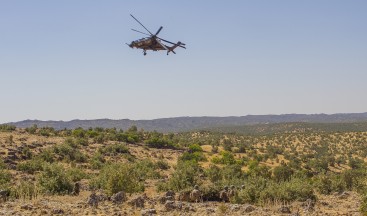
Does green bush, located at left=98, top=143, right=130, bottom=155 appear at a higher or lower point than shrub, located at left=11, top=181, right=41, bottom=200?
lower

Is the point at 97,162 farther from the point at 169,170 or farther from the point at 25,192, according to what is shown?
the point at 25,192

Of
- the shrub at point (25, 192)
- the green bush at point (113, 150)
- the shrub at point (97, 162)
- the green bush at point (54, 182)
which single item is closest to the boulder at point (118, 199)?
the shrub at point (25, 192)

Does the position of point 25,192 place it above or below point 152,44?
below

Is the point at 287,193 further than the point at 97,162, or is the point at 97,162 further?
the point at 97,162

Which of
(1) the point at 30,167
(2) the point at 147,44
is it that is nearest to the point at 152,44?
(2) the point at 147,44

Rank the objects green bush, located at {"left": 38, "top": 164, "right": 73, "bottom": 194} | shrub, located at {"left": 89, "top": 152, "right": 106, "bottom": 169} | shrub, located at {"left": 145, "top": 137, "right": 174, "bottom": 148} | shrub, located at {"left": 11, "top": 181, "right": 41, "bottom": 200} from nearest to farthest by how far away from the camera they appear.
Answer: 1. shrub, located at {"left": 11, "top": 181, "right": 41, "bottom": 200}
2. green bush, located at {"left": 38, "top": 164, "right": 73, "bottom": 194}
3. shrub, located at {"left": 89, "top": 152, "right": 106, "bottom": 169}
4. shrub, located at {"left": 145, "top": 137, "right": 174, "bottom": 148}

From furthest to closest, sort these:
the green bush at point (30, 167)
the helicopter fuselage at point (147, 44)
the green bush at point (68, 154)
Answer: the green bush at point (68, 154) < the green bush at point (30, 167) < the helicopter fuselage at point (147, 44)

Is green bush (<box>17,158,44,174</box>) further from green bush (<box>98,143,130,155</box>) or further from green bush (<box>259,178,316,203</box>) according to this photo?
green bush (<box>259,178,316,203</box>)

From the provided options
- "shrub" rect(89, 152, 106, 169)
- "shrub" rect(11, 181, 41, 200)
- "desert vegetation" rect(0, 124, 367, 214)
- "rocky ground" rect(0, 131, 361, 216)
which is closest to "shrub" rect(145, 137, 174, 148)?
"desert vegetation" rect(0, 124, 367, 214)

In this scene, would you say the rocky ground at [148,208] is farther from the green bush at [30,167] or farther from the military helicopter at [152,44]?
the green bush at [30,167]

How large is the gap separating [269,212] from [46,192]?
947 cm

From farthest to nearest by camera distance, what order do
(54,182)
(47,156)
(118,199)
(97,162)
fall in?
1. (47,156)
2. (97,162)
3. (54,182)
4. (118,199)

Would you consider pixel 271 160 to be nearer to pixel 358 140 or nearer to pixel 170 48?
pixel 358 140

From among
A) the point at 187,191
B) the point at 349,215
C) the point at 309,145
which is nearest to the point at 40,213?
the point at 187,191
